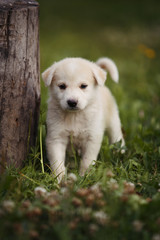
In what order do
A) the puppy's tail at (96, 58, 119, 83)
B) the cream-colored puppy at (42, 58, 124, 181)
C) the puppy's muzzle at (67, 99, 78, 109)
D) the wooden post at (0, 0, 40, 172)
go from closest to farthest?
1. the wooden post at (0, 0, 40, 172)
2. the puppy's muzzle at (67, 99, 78, 109)
3. the cream-colored puppy at (42, 58, 124, 181)
4. the puppy's tail at (96, 58, 119, 83)

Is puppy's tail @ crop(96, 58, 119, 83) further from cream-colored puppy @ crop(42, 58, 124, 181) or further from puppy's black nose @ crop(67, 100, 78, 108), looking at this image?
puppy's black nose @ crop(67, 100, 78, 108)

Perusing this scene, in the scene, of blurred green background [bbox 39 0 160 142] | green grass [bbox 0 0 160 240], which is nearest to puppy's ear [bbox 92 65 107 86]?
green grass [bbox 0 0 160 240]

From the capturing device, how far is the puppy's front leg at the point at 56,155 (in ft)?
10.3

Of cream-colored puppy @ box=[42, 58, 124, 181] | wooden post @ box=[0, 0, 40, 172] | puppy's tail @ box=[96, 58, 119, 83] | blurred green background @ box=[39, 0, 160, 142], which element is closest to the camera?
wooden post @ box=[0, 0, 40, 172]

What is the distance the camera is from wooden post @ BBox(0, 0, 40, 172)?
2664 mm

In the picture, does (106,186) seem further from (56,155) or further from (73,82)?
(73,82)

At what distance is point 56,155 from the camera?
10.5 feet

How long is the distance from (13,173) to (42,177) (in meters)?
0.27

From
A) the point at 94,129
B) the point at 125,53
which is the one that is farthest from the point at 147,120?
the point at 125,53

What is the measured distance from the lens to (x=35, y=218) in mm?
1979

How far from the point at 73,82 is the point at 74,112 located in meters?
0.32

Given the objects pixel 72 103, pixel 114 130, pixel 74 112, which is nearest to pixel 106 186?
pixel 72 103

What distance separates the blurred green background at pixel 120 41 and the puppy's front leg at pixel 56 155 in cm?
63

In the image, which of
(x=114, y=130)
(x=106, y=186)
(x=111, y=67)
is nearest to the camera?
(x=106, y=186)
